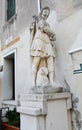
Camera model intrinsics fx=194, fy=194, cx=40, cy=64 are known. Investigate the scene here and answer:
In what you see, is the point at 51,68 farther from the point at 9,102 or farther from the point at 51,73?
the point at 9,102

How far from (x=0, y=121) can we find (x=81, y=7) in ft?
10.6

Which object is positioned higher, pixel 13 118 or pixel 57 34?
pixel 57 34

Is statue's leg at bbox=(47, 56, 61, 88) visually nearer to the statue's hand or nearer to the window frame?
the statue's hand

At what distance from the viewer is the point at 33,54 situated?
11.8 ft

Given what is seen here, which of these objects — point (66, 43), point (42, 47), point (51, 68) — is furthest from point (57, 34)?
point (51, 68)

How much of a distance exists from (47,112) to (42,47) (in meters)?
1.17

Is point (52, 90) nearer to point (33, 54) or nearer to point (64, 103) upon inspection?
point (64, 103)

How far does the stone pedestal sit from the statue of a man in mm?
340

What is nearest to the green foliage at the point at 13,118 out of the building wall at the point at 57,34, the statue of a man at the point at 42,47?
the building wall at the point at 57,34

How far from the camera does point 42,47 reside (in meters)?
3.58

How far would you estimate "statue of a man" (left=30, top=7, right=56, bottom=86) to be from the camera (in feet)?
11.7

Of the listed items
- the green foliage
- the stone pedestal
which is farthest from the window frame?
the stone pedestal

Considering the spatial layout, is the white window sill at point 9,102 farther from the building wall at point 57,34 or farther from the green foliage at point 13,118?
the green foliage at point 13,118

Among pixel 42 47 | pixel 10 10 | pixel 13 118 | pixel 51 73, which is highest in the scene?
pixel 10 10
